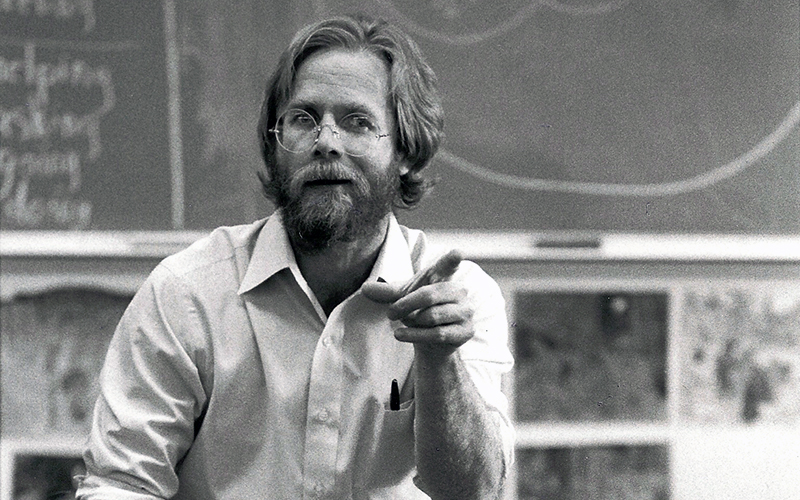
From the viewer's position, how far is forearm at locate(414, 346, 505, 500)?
56.3 inches

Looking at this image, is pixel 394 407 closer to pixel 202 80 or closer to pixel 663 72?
pixel 202 80

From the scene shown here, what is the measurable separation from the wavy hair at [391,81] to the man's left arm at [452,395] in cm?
28

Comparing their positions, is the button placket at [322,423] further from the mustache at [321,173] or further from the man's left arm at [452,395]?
the mustache at [321,173]

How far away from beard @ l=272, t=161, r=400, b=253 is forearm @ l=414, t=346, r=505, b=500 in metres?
0.27

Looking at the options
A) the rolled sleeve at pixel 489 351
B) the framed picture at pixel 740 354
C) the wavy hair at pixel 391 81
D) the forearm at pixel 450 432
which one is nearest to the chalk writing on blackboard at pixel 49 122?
the wavy hair at pixel 391 81

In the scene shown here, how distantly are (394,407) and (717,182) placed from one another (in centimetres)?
138

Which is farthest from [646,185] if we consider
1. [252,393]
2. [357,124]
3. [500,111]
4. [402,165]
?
[252,393]

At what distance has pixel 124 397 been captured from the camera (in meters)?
1.52

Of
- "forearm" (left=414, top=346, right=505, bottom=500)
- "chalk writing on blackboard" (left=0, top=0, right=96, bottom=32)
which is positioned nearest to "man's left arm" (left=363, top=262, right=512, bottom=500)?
"forearm" (left=414, top=346, right=505, bottom=500)

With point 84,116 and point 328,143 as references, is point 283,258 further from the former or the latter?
point 84,116

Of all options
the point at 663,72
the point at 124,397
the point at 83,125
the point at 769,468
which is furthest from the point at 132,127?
the point at 769,468

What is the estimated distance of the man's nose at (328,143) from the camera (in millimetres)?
1595

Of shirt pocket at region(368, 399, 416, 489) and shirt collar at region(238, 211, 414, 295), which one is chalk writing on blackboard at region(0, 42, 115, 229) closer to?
shirt collar at region(238, 211, 414, 295)

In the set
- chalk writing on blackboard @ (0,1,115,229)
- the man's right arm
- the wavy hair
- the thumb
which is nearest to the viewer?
the thumb
